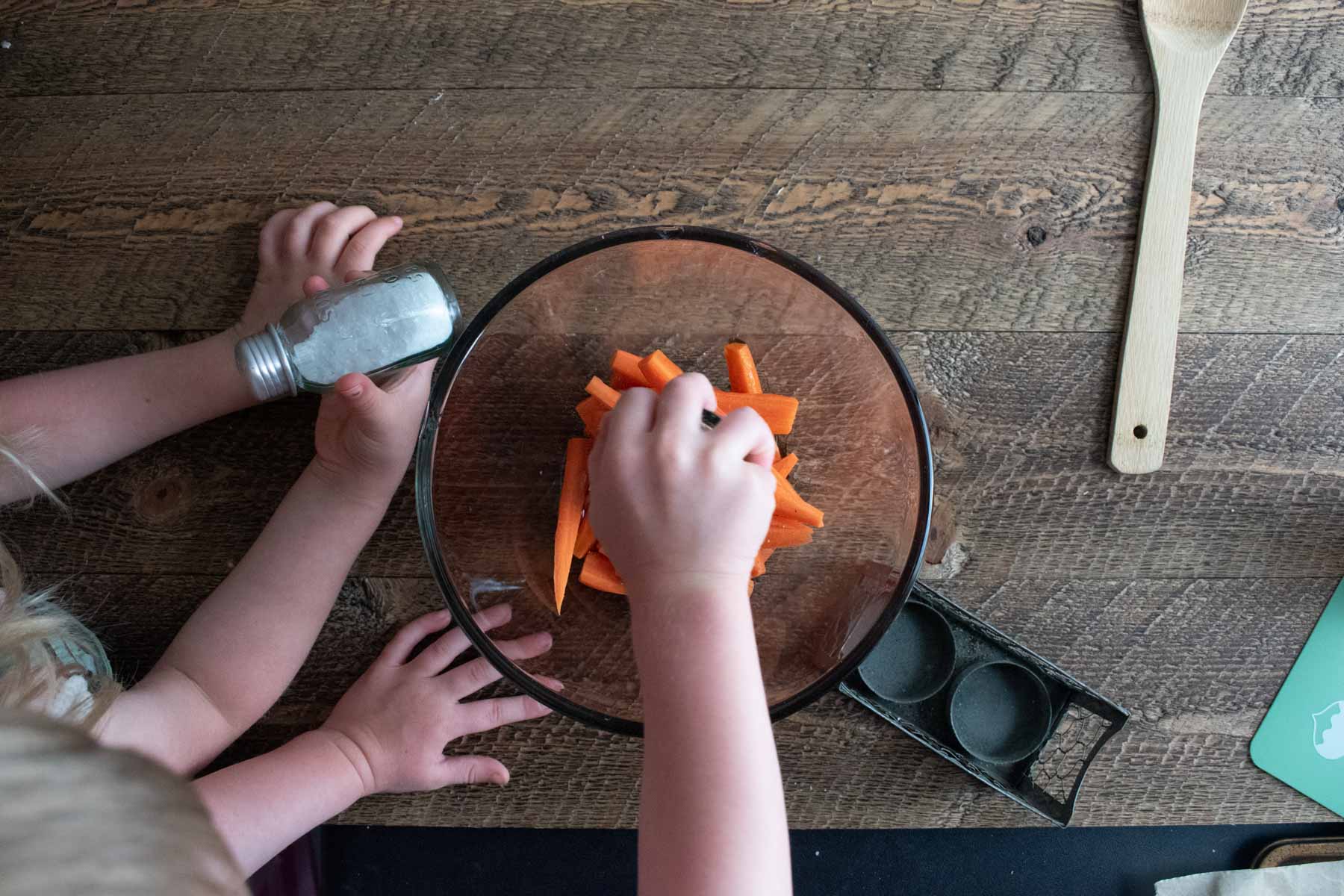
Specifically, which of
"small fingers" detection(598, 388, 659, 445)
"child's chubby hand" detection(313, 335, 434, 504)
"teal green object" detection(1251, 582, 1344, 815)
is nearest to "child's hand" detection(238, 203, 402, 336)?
"child's chubby hand" detection(313, 335, 434, 504)

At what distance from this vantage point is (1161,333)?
754mm

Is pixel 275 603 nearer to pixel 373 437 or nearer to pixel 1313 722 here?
pixel 373 437

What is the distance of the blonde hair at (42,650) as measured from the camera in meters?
0.64

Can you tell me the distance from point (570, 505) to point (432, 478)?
0.10m

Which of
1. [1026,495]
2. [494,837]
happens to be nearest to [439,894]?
[494,837]

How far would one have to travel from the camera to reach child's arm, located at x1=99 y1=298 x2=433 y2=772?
2.27ft

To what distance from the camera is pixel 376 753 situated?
73 centimetres

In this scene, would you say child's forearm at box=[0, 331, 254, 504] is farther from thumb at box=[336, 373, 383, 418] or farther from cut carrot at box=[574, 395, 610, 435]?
cut carrot at box=[574, 395, 610, 435]

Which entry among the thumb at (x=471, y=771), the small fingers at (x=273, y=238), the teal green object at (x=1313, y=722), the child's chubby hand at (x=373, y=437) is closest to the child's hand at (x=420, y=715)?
→ the thumb at (x=471, y=771)

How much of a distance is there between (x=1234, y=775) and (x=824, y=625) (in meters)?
0.42

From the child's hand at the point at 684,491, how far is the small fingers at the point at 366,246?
327 mm

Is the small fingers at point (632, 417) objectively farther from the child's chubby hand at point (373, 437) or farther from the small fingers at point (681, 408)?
the child's chubby hand at point (373, 437)

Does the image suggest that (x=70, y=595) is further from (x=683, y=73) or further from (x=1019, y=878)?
(x=1019, y=878)

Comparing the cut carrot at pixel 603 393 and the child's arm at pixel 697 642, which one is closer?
the child's arm at pixel 697 642
